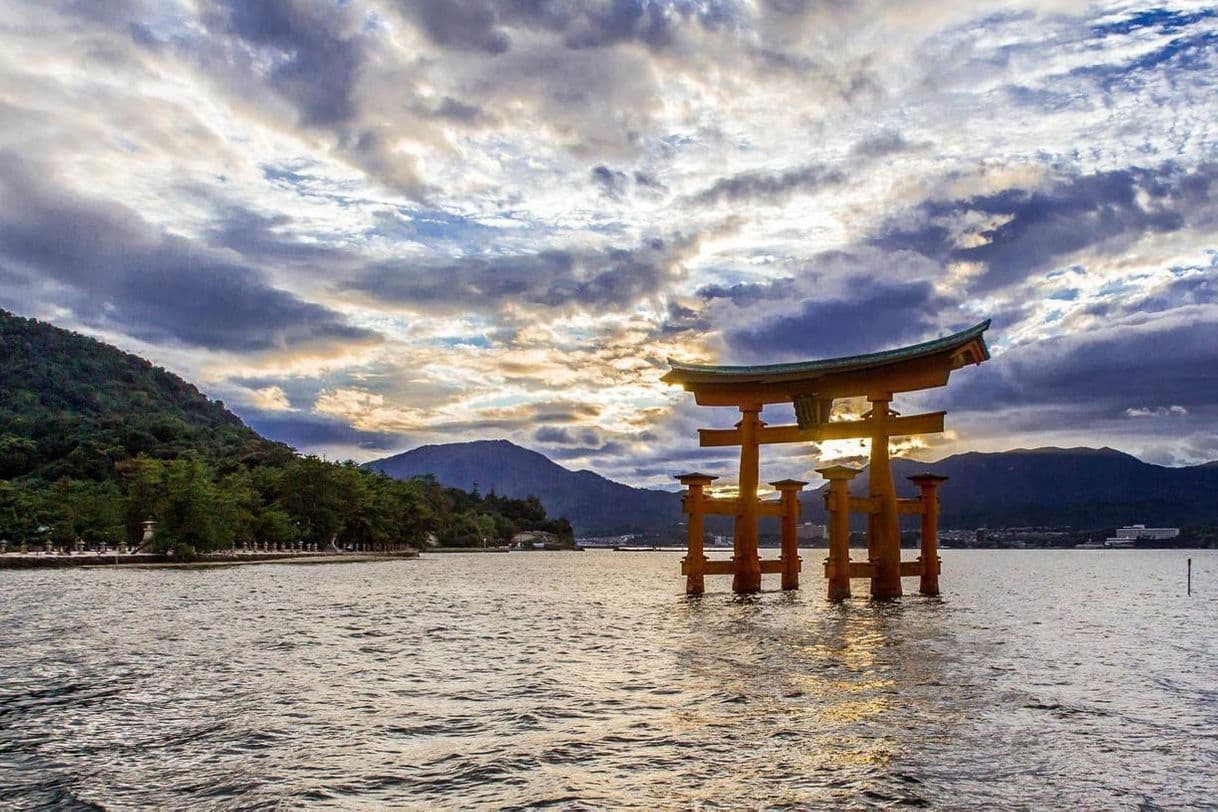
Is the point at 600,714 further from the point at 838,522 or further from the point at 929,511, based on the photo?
the point at 929,511

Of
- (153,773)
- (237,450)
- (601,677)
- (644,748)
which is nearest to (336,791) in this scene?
(153,773)

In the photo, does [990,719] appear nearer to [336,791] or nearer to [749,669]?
[749,669]

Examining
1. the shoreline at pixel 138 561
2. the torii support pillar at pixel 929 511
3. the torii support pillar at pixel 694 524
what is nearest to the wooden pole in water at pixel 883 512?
the torii support pillar at pixel 929 511

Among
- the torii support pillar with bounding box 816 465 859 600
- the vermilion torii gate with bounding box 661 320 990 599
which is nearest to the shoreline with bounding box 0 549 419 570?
the vermilion torii gate with bounding box 661 320 990 599

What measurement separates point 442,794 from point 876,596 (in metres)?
28.4

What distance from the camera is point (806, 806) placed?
825 centimetres

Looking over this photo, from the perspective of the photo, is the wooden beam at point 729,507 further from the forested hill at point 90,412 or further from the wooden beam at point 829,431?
the forested hill at point 90,412

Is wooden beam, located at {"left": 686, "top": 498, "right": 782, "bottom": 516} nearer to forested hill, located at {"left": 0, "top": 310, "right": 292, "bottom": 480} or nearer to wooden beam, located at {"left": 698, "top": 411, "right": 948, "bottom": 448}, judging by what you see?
wooden beam, located at {"left": 698, "top": 411, "right": 948, "bottom": 448}

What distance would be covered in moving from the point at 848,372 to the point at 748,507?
658 centimetres

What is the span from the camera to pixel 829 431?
117 ft

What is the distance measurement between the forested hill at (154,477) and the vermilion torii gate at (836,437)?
47.0 m

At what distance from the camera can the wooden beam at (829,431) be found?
3244cm

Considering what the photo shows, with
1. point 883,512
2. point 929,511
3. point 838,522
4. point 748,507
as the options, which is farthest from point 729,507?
point 929,511

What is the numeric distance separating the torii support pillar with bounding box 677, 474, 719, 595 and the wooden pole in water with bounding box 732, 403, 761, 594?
152 centimetres
